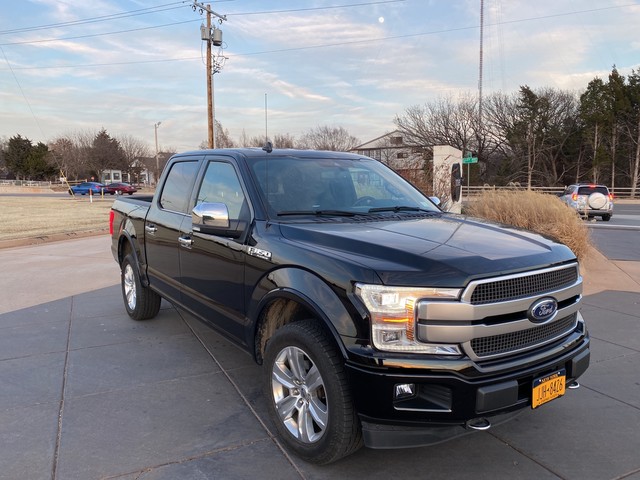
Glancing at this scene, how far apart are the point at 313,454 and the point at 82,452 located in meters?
1.45

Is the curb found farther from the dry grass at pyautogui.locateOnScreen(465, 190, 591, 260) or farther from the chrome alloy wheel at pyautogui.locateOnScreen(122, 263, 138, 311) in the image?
the dry grass at pyautogui.locateOnScreen(465, 190, 591, 260)

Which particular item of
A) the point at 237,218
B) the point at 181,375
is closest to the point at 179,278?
the point at 181,375

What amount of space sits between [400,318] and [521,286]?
0.71 metres

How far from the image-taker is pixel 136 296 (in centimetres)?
563

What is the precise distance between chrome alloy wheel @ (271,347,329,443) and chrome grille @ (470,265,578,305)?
963 millimetres

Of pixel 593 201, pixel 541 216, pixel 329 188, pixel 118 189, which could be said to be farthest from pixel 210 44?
pixel 118 189

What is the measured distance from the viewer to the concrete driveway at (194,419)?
2850 mm

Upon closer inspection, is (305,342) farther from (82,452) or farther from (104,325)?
(104,325)

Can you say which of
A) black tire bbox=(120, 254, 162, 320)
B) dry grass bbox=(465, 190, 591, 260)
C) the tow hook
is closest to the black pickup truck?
the tow hook

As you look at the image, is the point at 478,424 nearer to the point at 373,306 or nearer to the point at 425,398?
the point at 425,398

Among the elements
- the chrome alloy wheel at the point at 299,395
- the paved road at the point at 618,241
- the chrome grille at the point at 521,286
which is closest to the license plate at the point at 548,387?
the chrome grille at the point at 521,286

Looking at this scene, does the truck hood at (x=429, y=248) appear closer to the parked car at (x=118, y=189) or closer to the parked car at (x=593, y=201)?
the parked car at (x=593, y=201)

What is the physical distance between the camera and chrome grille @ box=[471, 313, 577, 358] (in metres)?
2.49

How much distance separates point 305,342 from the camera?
271 cm
